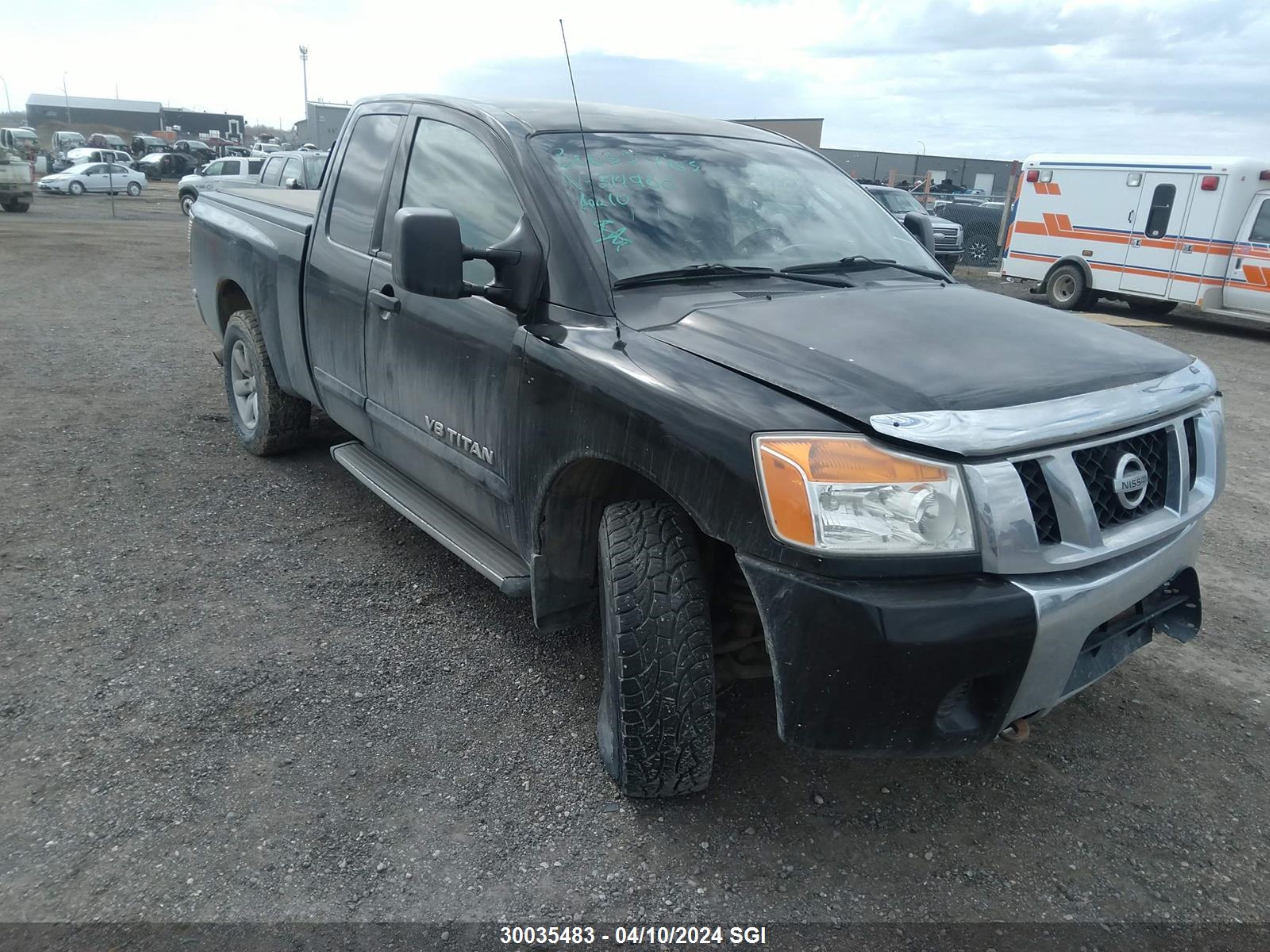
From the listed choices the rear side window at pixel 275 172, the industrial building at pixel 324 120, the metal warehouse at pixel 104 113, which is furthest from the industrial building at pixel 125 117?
the rear side window at pixel 275 172

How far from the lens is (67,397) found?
6441mm

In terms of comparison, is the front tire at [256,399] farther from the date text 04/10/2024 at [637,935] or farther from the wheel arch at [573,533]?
the date text 04/10/2024 at [637,935]

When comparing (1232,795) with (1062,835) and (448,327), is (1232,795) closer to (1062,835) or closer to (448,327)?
(1062,835)

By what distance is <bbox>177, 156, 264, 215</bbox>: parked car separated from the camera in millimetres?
21078

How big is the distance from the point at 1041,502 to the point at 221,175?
2818cm

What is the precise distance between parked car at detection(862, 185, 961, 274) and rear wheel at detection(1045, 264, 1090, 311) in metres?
1.88

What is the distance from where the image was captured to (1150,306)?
15.4 metres

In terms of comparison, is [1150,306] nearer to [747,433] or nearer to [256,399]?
[256,399]

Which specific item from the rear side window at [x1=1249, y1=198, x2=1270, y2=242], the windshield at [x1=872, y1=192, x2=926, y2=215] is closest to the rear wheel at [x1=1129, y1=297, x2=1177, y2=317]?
the rear side window at [x1=1249, y1=198, x2=1270, y2=242]

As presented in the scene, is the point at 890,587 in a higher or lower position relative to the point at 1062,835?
higher

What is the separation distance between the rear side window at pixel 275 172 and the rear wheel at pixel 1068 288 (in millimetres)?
13177

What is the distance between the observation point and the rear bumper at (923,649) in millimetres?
1986

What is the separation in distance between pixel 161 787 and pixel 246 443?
10.1ft

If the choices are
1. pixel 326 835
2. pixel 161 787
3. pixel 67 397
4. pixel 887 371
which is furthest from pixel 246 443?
pixel 887 371
